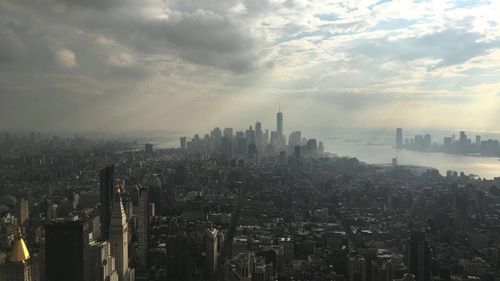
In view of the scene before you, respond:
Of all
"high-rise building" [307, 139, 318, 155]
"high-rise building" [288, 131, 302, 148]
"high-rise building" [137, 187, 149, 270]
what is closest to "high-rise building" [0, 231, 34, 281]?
"high-rise building" [137, 187, 149, 270]

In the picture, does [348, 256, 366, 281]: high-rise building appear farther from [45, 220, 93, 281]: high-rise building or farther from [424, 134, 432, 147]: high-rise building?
[424, 134, 432, 147]: high-rise building

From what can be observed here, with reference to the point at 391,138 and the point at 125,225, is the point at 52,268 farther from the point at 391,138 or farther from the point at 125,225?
the point at 391,138

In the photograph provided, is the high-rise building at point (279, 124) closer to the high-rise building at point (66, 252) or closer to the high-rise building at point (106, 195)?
the high-rise building at point (106, 195)

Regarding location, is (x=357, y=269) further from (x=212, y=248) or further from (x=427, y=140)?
(x=427, y=140)

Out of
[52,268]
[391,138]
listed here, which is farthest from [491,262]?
[391,138]

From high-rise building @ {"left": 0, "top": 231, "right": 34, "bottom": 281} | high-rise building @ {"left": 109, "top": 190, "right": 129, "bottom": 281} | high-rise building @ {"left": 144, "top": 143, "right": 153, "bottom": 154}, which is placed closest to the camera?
high-rise building @ {"left": 0, "top": 231, "right": 34, "bottom": 281}

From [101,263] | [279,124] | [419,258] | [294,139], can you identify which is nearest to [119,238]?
[101,263]
